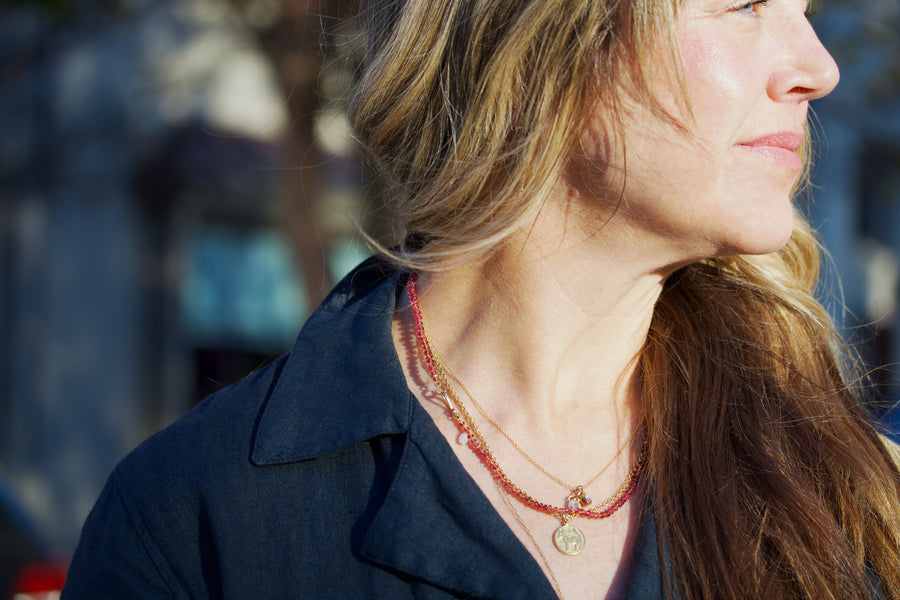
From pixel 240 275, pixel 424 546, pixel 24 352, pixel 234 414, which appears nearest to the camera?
pixel 424 546

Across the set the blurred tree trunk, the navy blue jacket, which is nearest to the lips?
the navy blue jacket

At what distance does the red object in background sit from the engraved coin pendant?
2725mm

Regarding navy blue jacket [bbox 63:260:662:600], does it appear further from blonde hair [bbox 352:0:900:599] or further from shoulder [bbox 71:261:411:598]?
blonde hair [bbox 352:0:900:599]

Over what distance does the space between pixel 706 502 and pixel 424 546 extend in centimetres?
49

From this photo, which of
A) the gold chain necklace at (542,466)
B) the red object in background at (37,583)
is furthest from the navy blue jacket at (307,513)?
the red object in background at (37,583)

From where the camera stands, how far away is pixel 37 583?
12.0ft

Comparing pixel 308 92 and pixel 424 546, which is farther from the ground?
pixel 308 92

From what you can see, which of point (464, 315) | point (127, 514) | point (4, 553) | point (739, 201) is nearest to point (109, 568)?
point (127, 514)

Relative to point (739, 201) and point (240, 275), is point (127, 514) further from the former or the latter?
point (240, 275)

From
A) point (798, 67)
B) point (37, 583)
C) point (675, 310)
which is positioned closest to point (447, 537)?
point (675, 310)

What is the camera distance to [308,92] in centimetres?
504

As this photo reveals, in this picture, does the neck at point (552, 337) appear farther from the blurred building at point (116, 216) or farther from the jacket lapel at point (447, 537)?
the blurred building at point (116, 216)

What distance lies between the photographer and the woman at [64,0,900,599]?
4.98ft

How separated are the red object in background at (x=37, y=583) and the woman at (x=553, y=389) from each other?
234 cm
